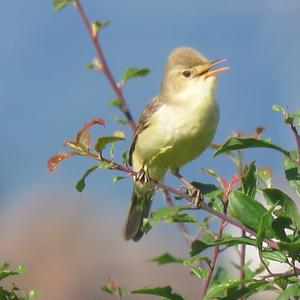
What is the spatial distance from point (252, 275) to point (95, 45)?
0.96 m

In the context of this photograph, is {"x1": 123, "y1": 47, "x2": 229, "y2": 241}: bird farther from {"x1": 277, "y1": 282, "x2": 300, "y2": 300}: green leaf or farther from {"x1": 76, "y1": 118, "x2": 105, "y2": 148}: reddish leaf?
{"x1": 277, "y1": 282, "x2": 300, "y2": 300}: green leaf

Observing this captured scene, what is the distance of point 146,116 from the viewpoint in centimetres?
362

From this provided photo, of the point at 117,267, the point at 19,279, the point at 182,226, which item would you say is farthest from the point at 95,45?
the point at 117,267

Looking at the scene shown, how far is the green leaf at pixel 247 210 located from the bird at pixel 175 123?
1290 millimetres

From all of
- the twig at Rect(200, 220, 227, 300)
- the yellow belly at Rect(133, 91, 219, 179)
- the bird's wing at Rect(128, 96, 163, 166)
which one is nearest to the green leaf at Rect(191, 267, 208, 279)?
the twig at Rect(200, 220, 227, 300)

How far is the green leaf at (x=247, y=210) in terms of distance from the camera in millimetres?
1942

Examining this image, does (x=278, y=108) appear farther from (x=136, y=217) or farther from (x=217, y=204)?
(x=136, y=217)

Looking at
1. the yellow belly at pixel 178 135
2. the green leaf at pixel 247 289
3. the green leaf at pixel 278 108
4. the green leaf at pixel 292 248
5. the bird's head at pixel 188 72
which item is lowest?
the green leaf at pixel 247 289

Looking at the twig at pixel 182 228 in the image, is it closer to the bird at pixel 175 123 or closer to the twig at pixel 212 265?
the twig at pixel 212 265

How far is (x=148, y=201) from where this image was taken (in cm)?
372

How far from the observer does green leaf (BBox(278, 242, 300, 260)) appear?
1.80 meters

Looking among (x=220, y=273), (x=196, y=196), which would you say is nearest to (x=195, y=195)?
(x=196, y=196)

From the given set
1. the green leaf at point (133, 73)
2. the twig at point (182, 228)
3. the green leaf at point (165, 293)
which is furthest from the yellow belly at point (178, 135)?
the green leaf at point (165, 293)

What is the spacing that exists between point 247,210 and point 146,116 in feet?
5.63
